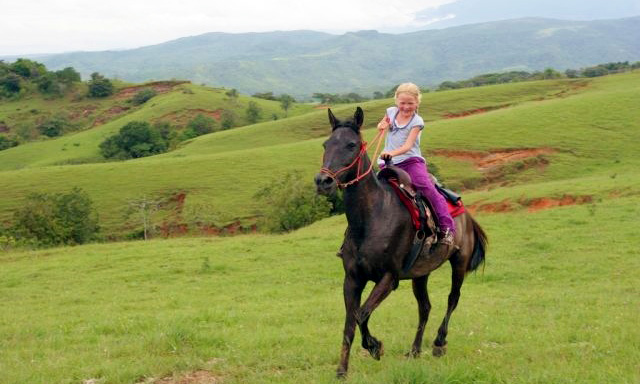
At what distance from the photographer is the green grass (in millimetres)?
7836

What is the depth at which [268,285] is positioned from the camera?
1909cm

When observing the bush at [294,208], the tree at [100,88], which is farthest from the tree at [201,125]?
the bush at [294,208]

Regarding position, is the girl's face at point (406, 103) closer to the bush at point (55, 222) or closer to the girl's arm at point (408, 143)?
the girl's arm at point (408, 143)

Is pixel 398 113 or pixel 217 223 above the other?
pixel 398 113

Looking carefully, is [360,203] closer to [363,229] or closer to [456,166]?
[363,229]

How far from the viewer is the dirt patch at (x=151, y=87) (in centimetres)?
12533

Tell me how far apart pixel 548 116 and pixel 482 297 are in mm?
50591

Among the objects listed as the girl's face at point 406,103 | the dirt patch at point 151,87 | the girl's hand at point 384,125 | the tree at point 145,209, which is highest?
the dirt patch at point 151,87

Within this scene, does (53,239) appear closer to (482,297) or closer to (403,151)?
(482,297)

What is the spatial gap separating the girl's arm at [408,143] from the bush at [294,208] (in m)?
30.3

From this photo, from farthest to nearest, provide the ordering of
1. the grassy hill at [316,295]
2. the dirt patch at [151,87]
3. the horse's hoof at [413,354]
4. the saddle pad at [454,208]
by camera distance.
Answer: the dirt patch at [151,87] < the saddle pad at [454,208] < the horse's hoof at [413,354] < the grassy hill at [316,295]

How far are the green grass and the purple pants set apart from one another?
2004mm

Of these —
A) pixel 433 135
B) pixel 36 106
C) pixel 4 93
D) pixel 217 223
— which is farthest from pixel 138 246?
pixel 4 93

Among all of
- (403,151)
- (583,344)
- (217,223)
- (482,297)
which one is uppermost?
(403,151)
